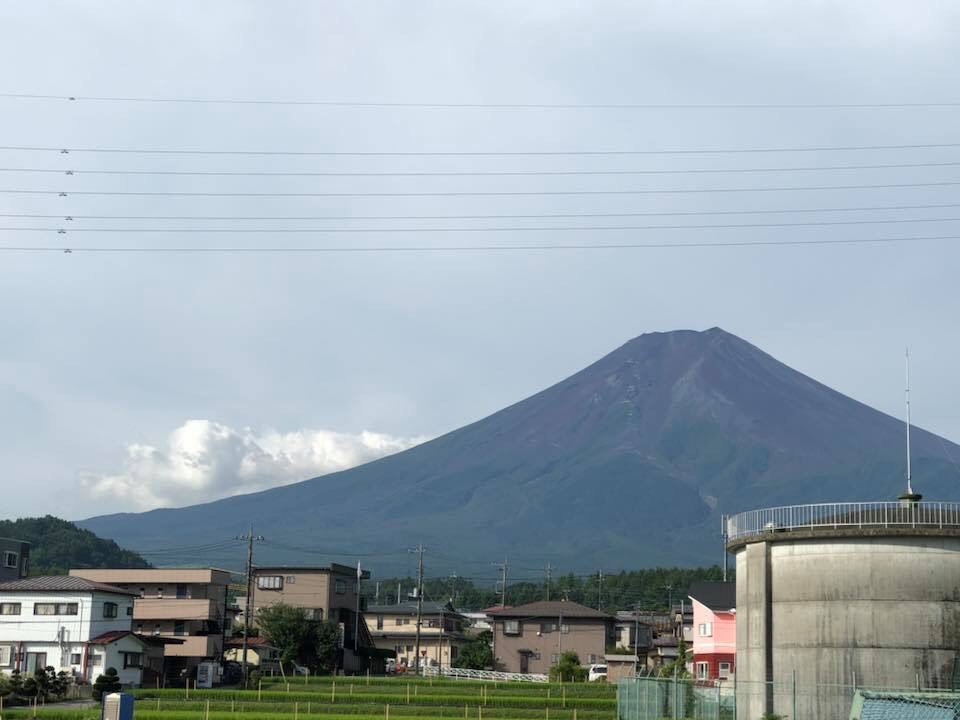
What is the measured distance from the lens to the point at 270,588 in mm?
104188

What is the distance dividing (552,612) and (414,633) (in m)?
21.0

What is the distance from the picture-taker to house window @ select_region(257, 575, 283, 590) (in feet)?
340

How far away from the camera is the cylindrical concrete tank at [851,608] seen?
37.9 metres

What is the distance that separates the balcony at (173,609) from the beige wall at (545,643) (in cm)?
2708

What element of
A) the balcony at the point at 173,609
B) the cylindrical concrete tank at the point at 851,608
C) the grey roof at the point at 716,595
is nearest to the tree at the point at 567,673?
the grey roof at the point at 716,595

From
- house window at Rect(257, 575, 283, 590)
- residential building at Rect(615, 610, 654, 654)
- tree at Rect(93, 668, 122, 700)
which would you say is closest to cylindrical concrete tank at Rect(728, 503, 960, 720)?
tree at Rect(93, 668, 122, 700)

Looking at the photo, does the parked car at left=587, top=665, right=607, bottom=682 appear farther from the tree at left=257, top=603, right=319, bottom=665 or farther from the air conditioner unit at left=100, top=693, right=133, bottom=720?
the air conditioner unit at left=100, top=693, right=133, bottom=720

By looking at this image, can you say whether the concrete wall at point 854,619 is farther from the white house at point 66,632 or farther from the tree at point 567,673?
the tree at point 567,673

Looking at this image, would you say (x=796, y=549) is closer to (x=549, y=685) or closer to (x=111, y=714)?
(x=111, y=714)

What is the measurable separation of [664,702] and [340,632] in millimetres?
57846

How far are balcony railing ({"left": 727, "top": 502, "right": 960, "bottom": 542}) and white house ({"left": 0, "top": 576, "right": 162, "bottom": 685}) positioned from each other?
42858 mm

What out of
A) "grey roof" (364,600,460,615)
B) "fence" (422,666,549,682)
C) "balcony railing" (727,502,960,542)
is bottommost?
"fence" (422,666,549,682)

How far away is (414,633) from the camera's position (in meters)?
121

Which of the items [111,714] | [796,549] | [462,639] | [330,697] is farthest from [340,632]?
[111,714]
